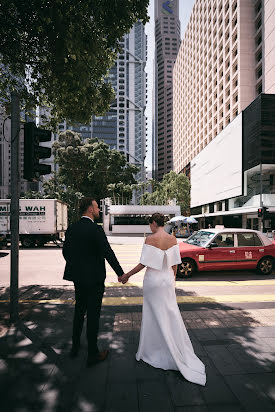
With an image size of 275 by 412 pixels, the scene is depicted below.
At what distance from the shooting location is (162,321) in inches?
112

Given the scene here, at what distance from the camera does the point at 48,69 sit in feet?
20.8

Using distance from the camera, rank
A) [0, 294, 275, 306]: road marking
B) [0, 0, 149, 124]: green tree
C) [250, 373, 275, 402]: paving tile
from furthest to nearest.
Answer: [0, 294, 275, 306]: road marking, [0, 0, 149, 124]: green tree, [250, 373, 275, 402]: paving tile

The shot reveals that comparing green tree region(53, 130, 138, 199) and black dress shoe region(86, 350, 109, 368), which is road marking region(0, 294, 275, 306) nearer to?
black dress shoe region(86, 350, 109, 368)

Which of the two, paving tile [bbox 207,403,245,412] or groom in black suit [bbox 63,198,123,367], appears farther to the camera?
groom in black suit [bbox 63,198,123,367]

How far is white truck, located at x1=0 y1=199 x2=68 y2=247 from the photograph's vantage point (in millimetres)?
15805

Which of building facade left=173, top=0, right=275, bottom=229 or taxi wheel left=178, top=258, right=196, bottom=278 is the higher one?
building facade left=173, top=0, right=275, bottom=229

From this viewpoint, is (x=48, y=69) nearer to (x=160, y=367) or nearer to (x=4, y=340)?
(x=4, y=340)

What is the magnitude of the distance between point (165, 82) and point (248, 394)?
164998mm

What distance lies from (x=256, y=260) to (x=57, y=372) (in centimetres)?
703

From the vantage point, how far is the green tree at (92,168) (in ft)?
138

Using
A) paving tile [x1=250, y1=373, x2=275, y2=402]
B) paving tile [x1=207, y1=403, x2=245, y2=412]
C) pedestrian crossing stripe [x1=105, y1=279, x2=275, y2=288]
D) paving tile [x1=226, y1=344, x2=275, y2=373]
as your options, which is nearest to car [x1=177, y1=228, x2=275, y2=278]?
pedestrian crossing stripe [x1=105, y1=279, x2=275, y2=288]

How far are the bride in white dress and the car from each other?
465 cm

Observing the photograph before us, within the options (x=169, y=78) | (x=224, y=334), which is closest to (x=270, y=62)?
(x=224, y=334)

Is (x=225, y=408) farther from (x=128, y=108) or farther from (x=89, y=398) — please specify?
(x=128, y=108)
